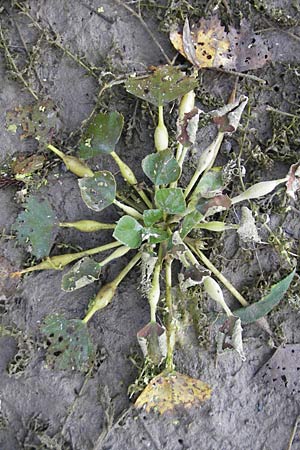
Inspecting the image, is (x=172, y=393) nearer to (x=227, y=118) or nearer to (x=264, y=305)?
(x=264, y=305)

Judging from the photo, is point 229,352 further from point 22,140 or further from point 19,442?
point 22,140

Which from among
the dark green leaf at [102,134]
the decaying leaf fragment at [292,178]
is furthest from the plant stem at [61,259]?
the decaying leaf fragment at [292,178]

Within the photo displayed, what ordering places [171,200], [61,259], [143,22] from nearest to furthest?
[171,200] < [61,259] < [143,22]

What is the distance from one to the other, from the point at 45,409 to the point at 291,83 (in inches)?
42.9

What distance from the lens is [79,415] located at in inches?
65.9

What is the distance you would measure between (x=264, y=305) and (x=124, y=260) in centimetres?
38

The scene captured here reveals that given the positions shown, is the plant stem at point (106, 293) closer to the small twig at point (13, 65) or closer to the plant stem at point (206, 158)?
the plant stem at point (206, 158)

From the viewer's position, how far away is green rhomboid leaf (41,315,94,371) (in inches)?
62.9

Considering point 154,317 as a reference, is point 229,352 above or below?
below

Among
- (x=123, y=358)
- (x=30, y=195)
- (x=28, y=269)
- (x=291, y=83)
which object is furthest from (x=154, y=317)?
(x=291, y=83)

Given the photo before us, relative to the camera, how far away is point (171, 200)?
1.52 m

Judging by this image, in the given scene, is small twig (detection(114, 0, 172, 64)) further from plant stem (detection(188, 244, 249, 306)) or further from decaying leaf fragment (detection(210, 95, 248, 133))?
plant stem (detection(188, 244, 249, 306))

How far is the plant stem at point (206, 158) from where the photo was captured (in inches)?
62.4

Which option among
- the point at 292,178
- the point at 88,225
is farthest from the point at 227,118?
the point at 88,225
